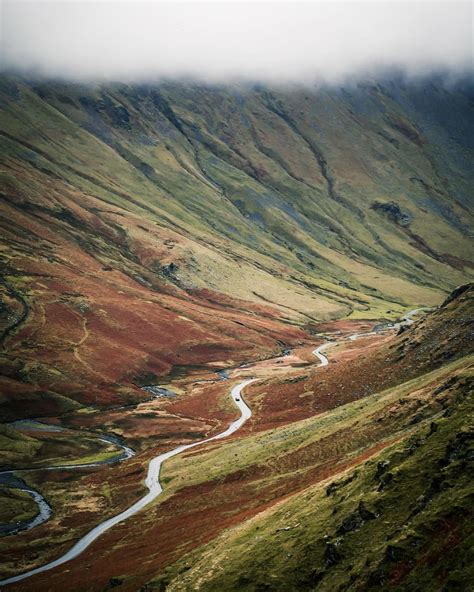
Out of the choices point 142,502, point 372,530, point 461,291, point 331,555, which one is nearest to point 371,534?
point 372,530

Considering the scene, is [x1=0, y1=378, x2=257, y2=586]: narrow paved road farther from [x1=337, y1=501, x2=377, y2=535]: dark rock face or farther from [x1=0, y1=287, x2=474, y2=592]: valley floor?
[x1=337, y1=501, x2=377, y2=535]: dark rock face

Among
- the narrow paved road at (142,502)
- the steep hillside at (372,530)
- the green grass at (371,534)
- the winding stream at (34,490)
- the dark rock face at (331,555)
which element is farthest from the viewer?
the winding stream at (34,490)

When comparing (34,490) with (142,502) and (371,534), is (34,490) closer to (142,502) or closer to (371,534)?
(142,502)

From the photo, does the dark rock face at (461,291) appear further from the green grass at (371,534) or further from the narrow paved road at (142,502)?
the green grass at (371,534)

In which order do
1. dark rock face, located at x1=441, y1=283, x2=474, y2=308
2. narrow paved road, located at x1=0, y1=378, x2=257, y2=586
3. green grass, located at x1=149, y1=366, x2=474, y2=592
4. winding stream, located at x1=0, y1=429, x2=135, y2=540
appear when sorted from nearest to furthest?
green grass, located at x1=149, y1=366, x2=474, y2=592 < narrow paved road, located at x1=0, y1=378, x2=257, y2=586 < winding stream, located at x1=0, y1=429, x2=135, y2=540 < dark rock face, located at x1=441, y1=283, x2=474, y2=308

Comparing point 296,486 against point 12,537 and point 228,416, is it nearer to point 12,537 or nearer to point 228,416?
point 12,537

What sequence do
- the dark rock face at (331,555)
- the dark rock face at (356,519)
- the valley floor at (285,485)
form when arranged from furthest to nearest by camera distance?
the dark rock face at (356,519)
the dark rock face at (331,555)
the valley floor at (285,485)

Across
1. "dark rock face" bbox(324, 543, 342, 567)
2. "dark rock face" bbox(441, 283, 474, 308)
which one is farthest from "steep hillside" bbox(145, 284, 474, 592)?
"dark rock face" bbox(441, 283, 474, 308)

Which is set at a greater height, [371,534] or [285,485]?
[371,534]

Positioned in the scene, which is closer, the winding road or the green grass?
the green grass

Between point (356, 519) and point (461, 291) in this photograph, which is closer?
point (356, 519)

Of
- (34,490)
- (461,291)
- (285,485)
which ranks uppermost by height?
(461,291)

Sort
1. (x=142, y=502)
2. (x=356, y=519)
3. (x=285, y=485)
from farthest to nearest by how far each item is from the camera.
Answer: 1. (x=142, y=502)
2. (x=285, y=485)
3. (x=356, y=519)

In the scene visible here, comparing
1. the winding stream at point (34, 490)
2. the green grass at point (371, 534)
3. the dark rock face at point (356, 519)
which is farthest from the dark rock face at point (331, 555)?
the winding stream at point (34, 490)
